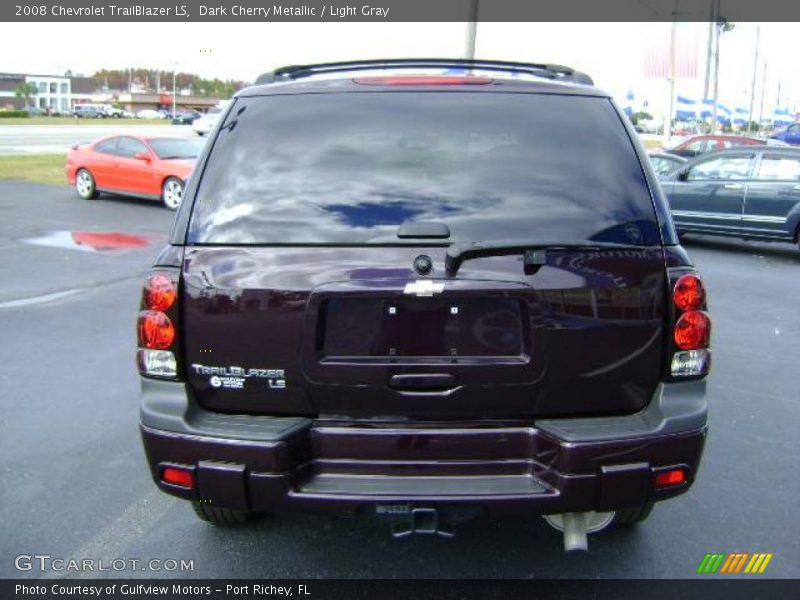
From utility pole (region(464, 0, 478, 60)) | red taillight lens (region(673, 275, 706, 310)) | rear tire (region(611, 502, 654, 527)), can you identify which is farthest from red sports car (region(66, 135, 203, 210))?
red taillight lens (region(673, 275, 706, 310))

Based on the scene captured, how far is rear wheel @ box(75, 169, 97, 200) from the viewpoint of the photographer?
1762 cm

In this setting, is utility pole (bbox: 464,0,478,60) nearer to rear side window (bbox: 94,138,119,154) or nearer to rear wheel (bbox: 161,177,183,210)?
rear wheel (bbox: 161,177,183,210)

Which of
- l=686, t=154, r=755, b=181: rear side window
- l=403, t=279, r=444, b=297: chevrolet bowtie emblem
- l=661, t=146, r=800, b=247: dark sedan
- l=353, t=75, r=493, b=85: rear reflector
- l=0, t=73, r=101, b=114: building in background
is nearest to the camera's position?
l=403, t=279, r=444, b=297: chevrolet bowtie emblem

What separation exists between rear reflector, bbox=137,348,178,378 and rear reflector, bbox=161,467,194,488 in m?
0.35

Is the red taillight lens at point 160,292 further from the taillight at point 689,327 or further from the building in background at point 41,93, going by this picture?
the building in background at point 41,93

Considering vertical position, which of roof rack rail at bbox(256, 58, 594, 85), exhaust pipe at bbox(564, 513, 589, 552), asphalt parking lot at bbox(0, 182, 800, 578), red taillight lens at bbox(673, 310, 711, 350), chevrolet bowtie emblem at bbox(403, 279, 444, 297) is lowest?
asphalt parking lot at bbox(0, 182, 800, 578)

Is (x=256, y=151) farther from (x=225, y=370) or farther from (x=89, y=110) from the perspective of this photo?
(x=89, y=110)

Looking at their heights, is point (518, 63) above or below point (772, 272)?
above

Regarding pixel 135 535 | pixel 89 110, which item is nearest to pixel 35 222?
pixel 135 535

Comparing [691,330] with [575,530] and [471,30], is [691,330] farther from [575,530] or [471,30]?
[471,30]

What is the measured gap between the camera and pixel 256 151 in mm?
2924

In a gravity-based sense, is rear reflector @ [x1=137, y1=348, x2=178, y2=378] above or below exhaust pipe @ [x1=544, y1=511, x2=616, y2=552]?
above

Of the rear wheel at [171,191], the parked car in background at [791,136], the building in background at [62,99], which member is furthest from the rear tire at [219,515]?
the building in background at [62,99]

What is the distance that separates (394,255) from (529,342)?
22.3 inches
